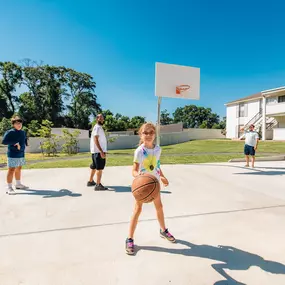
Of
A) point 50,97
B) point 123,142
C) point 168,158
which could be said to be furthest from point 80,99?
point 168,158

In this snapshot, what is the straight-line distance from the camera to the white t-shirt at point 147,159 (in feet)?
8.19

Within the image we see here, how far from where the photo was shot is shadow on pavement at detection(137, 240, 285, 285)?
2068 mm

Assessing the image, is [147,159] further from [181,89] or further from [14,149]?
[181,89]

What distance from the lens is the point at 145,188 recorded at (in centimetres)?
229

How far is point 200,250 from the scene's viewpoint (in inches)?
94.3

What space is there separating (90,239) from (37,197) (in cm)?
223

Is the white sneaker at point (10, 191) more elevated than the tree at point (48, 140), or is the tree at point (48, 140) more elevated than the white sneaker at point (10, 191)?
the tree at point (48, 140)

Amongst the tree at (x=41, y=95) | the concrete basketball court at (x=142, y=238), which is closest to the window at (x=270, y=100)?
the concrete basketball court at (x=142, y=238)

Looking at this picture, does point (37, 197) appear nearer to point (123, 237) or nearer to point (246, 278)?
point (123, 237)

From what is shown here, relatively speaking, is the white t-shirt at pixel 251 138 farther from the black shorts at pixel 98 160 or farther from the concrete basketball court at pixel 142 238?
the black shorts at pixel 98 160

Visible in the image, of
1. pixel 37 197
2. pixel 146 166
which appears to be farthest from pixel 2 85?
pixel 146 166

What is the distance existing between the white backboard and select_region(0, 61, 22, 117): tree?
132 ft

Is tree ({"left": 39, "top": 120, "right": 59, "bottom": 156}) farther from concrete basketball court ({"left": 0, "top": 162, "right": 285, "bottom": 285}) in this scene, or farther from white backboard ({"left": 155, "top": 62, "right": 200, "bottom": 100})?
concrete basketball court ({"left": 0, "top": 162, "right": 285, "bottom": 285})

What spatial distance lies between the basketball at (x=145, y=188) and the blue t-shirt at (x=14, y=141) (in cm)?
350
